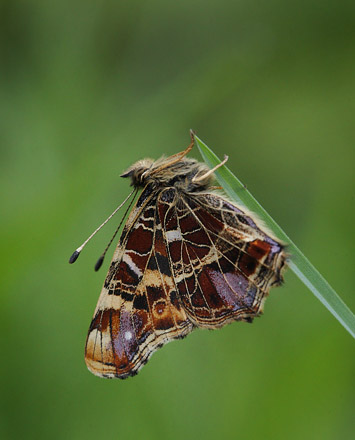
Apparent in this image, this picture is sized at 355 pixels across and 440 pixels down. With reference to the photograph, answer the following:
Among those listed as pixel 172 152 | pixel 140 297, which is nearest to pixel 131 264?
pixel 140 297

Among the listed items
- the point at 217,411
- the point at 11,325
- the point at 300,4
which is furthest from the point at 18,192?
the point at 300,4

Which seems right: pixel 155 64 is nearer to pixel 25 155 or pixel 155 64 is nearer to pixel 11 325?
pixel 25 155

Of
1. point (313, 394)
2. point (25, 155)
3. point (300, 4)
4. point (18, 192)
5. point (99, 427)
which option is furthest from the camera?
point (300, 4)

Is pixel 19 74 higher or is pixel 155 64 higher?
pixel 19 74

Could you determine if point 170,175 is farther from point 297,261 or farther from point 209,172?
point 297,261

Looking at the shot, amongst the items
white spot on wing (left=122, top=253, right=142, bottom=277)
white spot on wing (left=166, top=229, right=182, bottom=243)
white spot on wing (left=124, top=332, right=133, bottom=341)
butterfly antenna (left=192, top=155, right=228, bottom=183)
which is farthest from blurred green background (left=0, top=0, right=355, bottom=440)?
butterfly antenna (left=192, top=155, right=228, bottom=183)

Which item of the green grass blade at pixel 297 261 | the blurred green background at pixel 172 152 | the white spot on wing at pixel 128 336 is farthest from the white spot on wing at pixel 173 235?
the blurred green background at pixel 172 152

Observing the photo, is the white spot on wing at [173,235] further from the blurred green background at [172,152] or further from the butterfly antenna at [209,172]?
the blurred green background at [172,152]
